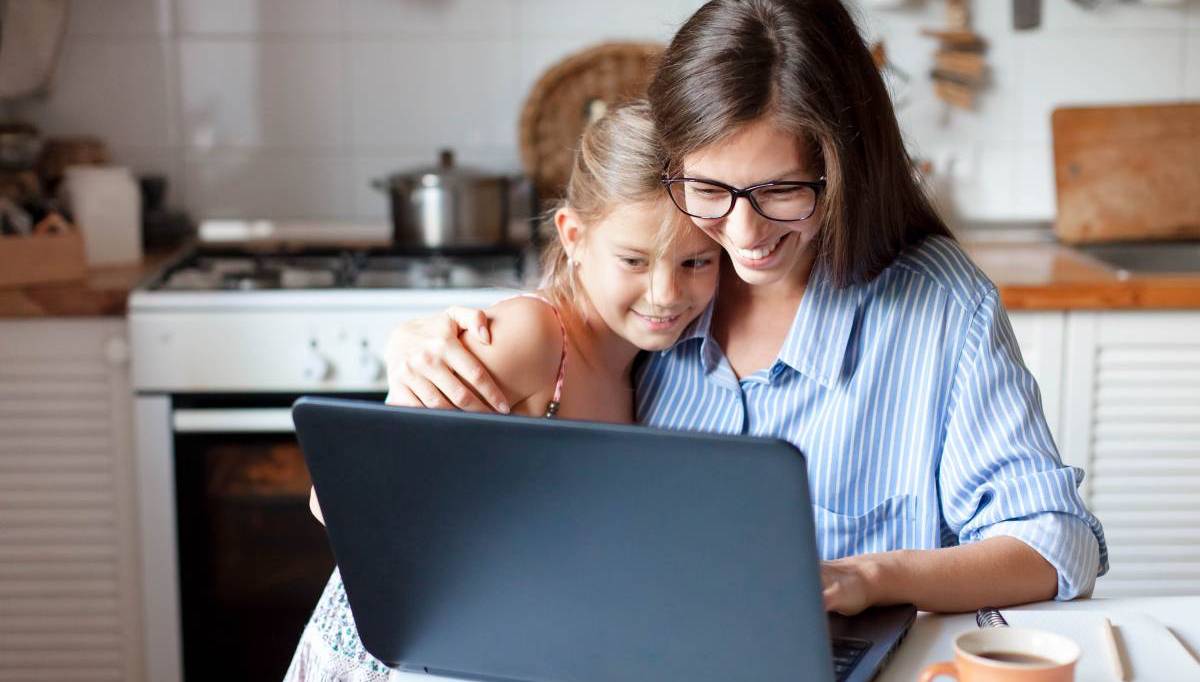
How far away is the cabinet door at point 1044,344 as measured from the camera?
89.7 inches

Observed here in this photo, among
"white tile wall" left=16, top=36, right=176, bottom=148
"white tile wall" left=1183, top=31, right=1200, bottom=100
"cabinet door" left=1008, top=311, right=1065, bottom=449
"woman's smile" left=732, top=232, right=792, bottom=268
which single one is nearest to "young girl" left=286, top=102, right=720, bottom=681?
"woman's smile" left=732, top=232, right=792, bottom=268

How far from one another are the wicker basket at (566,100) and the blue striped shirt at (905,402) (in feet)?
4.76

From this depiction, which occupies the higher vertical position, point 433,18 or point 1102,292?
point 433,18

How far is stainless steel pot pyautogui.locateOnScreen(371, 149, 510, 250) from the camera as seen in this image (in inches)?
102

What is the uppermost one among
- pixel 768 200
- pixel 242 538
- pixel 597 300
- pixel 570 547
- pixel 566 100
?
pixel 566 100

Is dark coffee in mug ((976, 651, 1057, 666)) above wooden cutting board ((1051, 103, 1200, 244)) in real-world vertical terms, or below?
below

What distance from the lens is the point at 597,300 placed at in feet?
4.55

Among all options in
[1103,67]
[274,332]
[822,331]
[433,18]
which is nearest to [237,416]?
[274,332]

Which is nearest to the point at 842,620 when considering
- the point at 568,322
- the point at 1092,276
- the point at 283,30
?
the point at 568,322

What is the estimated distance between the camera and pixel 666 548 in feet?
2.84

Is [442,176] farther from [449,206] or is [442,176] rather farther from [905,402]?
[905,402]

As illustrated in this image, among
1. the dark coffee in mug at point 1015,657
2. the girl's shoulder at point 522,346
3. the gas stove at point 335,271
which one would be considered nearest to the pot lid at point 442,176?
the gas stove at point 335,271

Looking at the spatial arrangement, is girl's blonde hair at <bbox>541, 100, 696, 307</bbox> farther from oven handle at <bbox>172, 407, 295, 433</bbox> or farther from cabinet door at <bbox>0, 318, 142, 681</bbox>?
cabinet door at <bbox>0, 318, 142, 681</bbox>

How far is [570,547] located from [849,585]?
0.28 m
